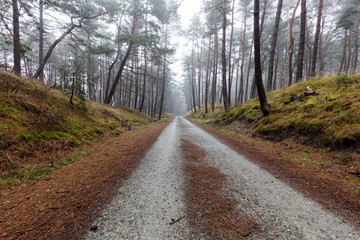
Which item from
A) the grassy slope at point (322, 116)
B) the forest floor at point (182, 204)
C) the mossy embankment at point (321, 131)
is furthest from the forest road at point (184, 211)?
the grassy slope at point (322, 116)

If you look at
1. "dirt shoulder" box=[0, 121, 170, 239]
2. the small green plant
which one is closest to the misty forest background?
the small green plant

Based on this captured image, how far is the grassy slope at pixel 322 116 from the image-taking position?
3684 mm

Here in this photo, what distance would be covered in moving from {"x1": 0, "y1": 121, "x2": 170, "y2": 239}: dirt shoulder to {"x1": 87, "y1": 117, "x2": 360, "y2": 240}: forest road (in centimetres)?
20

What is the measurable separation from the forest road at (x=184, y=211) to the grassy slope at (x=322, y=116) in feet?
8.81

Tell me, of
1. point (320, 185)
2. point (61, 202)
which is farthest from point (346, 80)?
point (61, 202)

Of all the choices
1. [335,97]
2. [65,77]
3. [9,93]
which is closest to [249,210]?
[335,97]

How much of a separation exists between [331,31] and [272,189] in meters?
28.7

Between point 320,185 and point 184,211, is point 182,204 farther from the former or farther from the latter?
point 320,185

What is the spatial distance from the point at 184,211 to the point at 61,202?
170 cm

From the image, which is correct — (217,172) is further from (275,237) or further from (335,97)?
(335,97)

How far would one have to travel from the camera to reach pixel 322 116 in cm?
454

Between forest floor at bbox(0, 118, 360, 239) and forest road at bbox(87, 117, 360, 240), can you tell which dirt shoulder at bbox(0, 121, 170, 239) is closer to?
forest floor at bbox(0, 118, 360, 239)

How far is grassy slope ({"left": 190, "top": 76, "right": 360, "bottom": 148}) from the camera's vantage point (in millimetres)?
3684

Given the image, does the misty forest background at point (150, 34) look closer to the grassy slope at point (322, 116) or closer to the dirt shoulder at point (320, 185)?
the grassy slope at point (322, 116)
